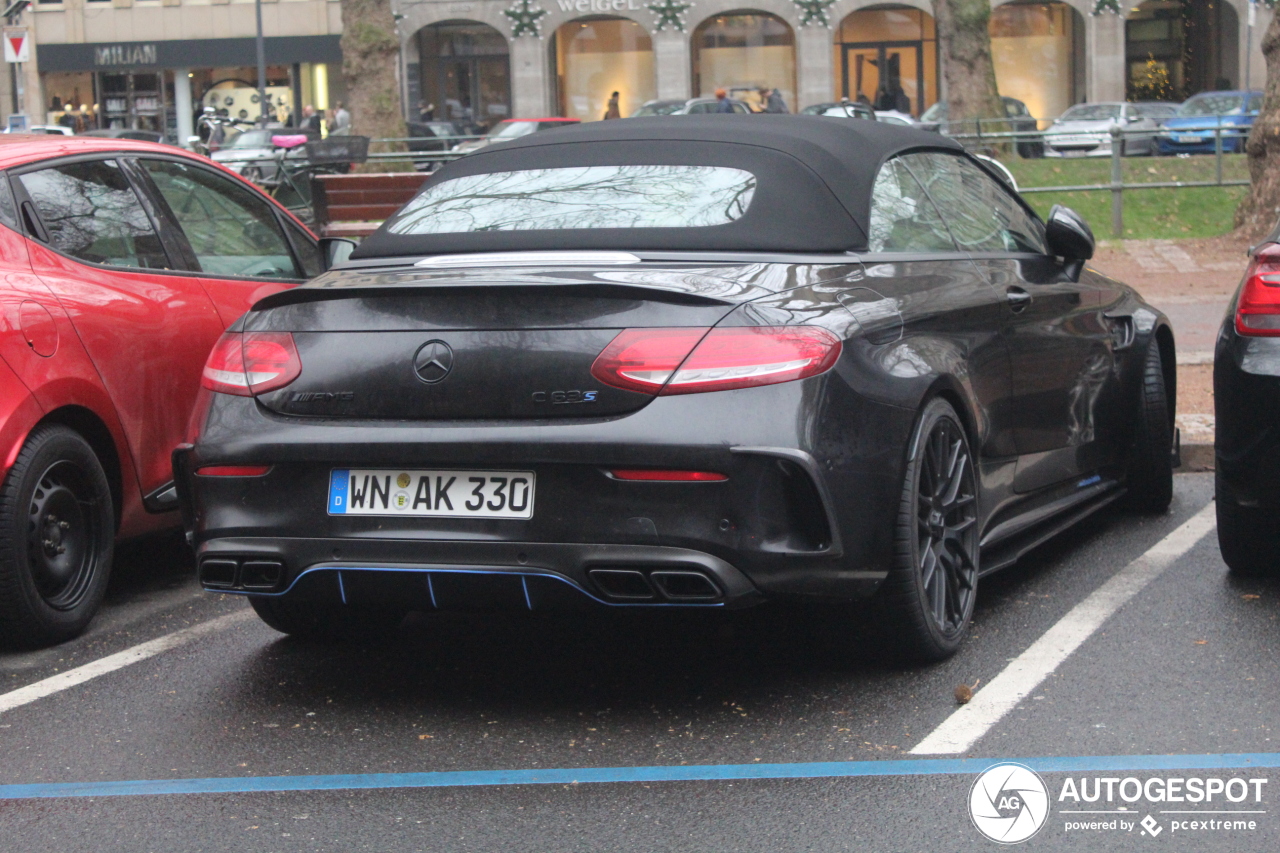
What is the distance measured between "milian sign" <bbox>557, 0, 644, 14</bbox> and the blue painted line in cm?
4592

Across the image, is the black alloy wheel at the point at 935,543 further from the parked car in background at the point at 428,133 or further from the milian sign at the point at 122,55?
the milian sign at the point at 122,55

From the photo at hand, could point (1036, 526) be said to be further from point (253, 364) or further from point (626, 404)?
point (253, 364)

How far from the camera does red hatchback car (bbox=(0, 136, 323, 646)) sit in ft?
16.1

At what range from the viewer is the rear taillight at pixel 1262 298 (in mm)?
5027

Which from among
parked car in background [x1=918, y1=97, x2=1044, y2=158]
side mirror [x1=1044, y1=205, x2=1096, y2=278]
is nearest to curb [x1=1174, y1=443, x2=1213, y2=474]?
side mirror [x1=1044, y1=205, x2=1096, y2=278]

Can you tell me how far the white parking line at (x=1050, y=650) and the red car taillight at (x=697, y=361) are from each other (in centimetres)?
92

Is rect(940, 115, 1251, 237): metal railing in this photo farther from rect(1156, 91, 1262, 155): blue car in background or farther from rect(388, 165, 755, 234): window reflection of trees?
rect(388, 165, 755, 234): window reflection of trees

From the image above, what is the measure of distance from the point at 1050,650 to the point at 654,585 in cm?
138

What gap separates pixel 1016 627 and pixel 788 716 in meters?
1.10

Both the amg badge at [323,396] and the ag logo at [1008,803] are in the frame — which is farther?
the amg badge at [323,396]

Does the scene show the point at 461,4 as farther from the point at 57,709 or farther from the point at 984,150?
the point at 57,709

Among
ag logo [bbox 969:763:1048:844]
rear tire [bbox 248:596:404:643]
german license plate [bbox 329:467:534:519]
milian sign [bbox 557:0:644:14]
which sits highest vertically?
milian sign [bbox 557:0:644:14]

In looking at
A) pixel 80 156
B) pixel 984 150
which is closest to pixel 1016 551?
pixel 80 156

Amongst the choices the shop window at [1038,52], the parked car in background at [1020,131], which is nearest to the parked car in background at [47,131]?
the parked car in background at [1020,131]
